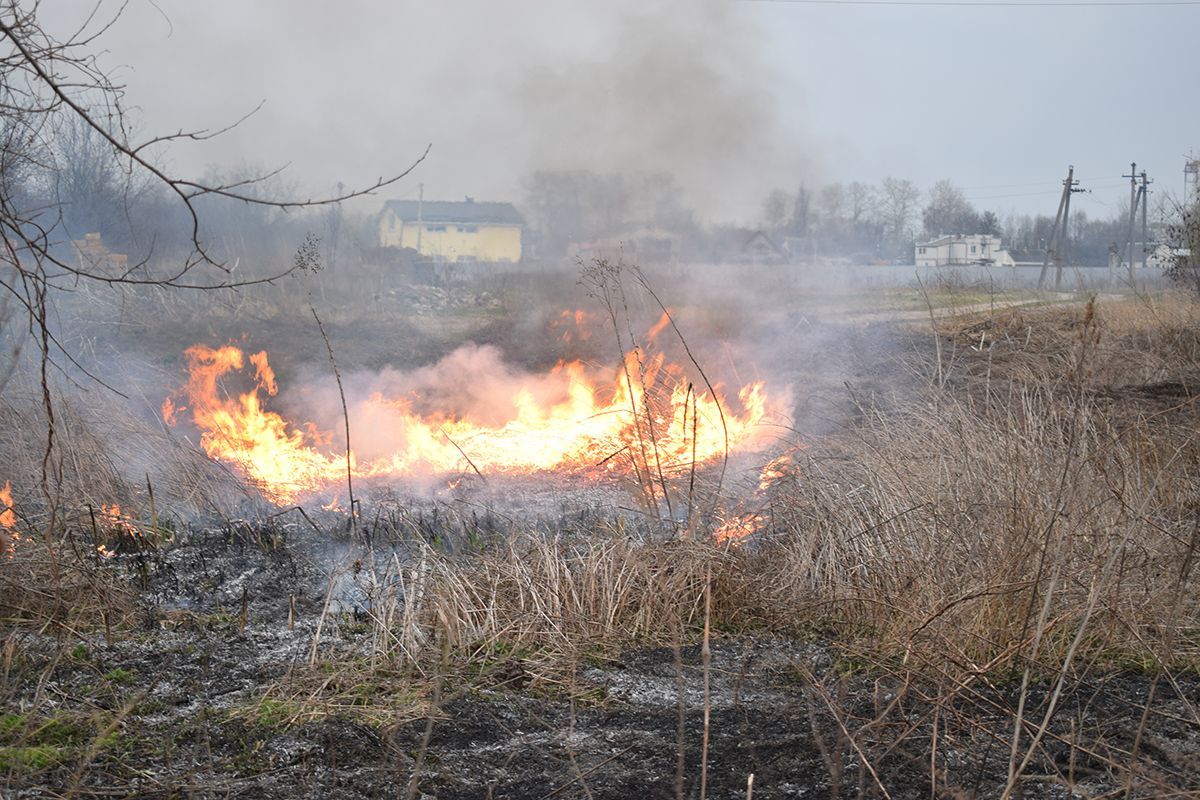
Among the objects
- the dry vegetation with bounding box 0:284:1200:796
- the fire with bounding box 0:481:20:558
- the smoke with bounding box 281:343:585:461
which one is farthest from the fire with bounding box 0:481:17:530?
the smoke with bounding box 281:343:585:461

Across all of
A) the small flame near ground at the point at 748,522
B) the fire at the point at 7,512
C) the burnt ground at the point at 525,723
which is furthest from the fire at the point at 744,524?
the fire at the point at 7,512

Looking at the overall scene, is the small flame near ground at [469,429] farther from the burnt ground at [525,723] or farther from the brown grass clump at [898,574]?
the burnt ground at [525,723]

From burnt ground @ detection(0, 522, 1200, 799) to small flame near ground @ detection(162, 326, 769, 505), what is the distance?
3.31 m

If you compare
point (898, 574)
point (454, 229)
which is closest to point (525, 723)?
point (898, 574)

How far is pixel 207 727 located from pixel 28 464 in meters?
4.33

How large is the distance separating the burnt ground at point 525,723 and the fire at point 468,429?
3498 millimetres

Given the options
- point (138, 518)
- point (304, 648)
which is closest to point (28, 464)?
point (138, 518)

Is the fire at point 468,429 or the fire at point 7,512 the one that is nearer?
the fire at point 7,512

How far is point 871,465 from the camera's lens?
19.7 feet

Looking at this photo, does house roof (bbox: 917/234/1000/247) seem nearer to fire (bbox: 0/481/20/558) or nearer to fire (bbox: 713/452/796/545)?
fire (bbox: 713/452/796/545)

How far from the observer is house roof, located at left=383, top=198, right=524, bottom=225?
17.2 meters

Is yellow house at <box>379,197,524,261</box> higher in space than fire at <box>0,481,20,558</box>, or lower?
higher

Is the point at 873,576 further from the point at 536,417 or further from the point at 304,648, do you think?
the point at 536,417

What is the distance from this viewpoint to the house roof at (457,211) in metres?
17.2
